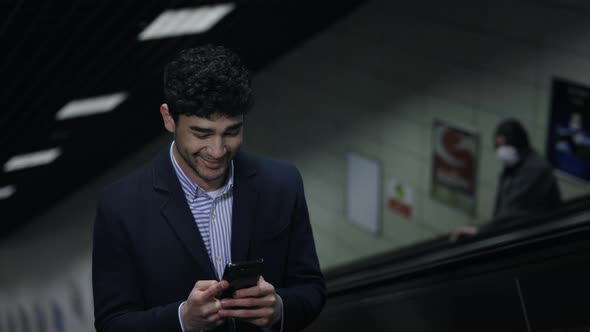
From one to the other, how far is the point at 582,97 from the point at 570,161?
2.05 ft

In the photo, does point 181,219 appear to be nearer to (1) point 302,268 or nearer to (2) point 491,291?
(1) point 302,268

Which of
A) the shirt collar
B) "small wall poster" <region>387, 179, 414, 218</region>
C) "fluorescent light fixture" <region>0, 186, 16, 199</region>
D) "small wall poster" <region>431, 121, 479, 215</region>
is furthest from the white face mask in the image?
"fluorescent light fixture" <region>0, 186, 16, 199</region>

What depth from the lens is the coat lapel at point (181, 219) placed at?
192cm

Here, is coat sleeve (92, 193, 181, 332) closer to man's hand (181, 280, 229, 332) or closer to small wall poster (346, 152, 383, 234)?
man's hand (181, 280, 229, 332)

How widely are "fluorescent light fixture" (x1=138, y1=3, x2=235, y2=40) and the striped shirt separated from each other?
12.8 ft

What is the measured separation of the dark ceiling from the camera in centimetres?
506

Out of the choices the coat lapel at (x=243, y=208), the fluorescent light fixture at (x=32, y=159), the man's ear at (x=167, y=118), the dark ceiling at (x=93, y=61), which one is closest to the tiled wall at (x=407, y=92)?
the dark ceiling at (x=93, y=61)

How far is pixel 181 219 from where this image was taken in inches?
→ 76.0

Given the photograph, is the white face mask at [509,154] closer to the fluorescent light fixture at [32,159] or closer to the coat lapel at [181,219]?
the coat lapel at [181,219]

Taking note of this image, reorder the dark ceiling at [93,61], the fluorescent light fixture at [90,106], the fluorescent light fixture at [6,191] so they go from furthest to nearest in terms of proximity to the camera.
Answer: the fluorescent light fixture at [6,191]
the fluorescent light fixture at [90,106]
the dark ceiling at [93,61]

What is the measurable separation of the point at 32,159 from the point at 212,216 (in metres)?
8.30

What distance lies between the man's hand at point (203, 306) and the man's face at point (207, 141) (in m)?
0.31

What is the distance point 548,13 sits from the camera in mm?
6754

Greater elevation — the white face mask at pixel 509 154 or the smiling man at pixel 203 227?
the smiling man at pixel 203 227
